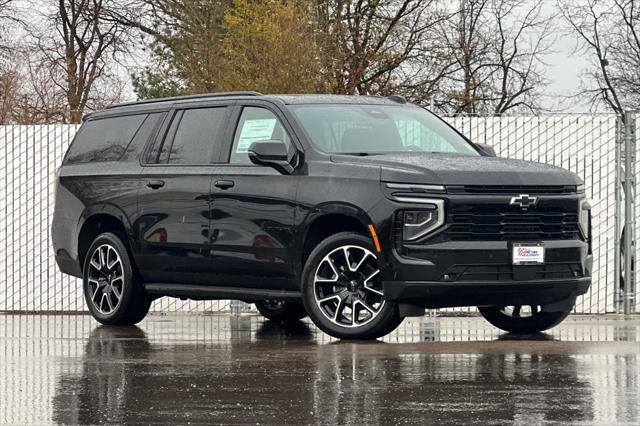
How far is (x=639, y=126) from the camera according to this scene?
1538cm

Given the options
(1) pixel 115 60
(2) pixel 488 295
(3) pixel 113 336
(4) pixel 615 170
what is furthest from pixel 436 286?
(1) pixel 115 60

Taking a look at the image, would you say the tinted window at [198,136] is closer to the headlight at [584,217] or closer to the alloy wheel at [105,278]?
the alloy wheel at [105,278]

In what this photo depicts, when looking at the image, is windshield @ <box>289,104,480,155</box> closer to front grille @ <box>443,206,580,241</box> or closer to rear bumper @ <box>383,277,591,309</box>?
front grille @ <box>443,206,580,241</box>

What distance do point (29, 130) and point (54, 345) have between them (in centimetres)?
698

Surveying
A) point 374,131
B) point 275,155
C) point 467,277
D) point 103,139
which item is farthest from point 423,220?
point 103,139

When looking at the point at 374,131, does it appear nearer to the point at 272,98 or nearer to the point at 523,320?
the point at 272,98

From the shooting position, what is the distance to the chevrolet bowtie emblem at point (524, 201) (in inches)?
416

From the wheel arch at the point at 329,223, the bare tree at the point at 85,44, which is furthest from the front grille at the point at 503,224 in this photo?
the bare tree at the point at 85,44

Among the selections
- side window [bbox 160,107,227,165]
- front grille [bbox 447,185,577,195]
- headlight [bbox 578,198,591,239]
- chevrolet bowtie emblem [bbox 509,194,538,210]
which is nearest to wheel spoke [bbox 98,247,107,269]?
side window [bbox 160,107,227,165]

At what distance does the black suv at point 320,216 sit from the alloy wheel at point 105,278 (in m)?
0.02

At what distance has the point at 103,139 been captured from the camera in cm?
1348

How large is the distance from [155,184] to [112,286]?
3.44 feet

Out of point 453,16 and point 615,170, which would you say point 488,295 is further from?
point 453,16

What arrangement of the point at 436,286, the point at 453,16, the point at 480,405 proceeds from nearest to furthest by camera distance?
1. the point at 480,405
2. the point at 436,286
3. the point at 453,16
